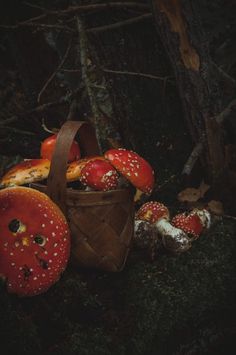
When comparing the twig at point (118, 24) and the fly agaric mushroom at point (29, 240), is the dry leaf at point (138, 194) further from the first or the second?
the twig at point (118, 24)

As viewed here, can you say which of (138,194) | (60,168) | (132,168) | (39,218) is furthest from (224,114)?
(39,218)

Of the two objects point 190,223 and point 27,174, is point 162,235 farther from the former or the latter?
point 27,174

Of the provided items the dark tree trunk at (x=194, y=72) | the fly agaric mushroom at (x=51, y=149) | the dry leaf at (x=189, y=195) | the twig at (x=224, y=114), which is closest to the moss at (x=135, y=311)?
the fly agaric mushroom at (x=51, y=149)

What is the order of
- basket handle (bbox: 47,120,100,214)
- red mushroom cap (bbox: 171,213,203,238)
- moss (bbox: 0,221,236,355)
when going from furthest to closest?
red mushroom cap (bbox: 171,213,203,238) → basket handle (bbox: 47,120,100,214) → moss (bbox: 0,221,236,355)

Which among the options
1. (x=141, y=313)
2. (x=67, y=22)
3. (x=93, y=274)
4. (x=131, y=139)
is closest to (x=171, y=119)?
(x=131, y=139)

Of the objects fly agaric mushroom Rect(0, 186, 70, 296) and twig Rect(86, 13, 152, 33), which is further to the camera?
twig Rect(86, 13, 152, 33)

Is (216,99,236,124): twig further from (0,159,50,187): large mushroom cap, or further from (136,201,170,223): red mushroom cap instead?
(0,159,50,187): large mushroom cap

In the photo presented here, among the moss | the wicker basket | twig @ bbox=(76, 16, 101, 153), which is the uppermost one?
twig @ bbox=(76, 16, 101, 153)

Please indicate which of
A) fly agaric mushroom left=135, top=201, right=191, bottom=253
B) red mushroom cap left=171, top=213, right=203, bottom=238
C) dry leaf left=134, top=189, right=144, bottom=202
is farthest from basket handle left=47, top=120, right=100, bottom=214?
dry leaf left=134, top=189, right=144, bottom=202
